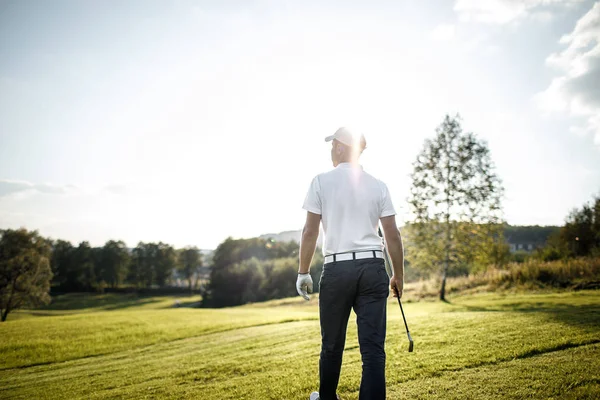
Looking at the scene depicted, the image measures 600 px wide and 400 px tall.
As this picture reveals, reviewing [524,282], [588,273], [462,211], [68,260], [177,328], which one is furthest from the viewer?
[68,260]

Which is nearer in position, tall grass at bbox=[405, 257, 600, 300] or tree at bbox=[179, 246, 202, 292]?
tall grass at bbox=[405, 257, 600, 300]

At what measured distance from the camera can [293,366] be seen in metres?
7.61

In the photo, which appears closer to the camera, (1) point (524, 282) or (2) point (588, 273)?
(2) point (588, 273)

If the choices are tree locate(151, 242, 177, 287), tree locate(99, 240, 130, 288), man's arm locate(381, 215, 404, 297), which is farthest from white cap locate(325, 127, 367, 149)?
tree locate(99, 240, 130, 288)

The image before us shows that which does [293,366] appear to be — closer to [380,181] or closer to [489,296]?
[380,181]

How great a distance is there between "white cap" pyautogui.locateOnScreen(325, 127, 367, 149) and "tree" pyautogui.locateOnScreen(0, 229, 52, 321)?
5750 cm

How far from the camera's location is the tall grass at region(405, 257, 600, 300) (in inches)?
894

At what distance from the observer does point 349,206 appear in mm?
4035

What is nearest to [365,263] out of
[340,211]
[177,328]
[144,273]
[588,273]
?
[340,211]

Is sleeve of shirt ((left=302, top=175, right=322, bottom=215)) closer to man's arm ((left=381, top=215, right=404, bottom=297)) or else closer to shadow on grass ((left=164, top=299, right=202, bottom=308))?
man's arm ((left=381, top=215, right=404, bottom=297))

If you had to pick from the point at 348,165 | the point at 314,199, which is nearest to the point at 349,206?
the point at 314,199

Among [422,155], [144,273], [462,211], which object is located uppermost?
[422,155]

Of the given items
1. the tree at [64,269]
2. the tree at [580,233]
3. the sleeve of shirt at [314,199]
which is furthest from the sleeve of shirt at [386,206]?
the tree at [64,269]

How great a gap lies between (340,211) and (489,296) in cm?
2404
